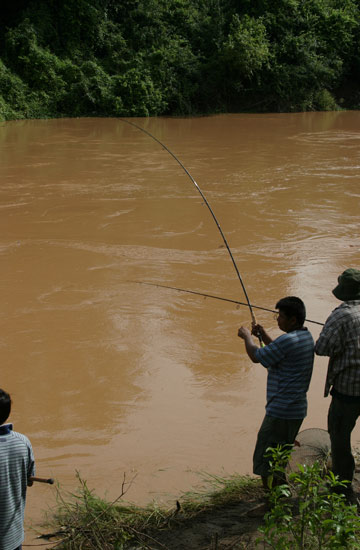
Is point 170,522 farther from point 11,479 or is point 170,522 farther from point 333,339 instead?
point 333,339

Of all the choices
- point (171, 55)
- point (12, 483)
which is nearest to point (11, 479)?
point (12, 483)

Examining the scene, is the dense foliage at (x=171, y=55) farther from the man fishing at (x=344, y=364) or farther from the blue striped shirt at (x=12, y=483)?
the blue striped shirt at (x=12, y=483)

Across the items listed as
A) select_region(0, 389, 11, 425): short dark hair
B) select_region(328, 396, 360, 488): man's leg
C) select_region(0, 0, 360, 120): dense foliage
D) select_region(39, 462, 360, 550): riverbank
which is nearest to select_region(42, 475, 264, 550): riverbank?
select_region(39, 462, 360, 550): riverbank

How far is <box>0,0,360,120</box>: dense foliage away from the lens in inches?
881

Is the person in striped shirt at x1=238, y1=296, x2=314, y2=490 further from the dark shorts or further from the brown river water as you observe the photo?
the brown river water

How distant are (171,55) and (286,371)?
23470mm

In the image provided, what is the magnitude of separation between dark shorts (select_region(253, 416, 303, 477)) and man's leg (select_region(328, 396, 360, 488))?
211 millimetres

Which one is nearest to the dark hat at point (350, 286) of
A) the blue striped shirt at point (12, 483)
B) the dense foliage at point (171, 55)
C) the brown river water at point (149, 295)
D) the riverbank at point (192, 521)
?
the riverbank at point (192, 521)

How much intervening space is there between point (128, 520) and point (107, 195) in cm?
814

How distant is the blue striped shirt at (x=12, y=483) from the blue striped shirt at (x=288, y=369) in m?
1.16

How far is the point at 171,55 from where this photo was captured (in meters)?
24.1

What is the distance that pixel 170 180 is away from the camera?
11.6m

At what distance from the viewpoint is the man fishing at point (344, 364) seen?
2.77 m

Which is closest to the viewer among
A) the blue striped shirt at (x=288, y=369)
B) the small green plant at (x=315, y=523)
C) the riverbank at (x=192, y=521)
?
the small green plant at (x=315, y=523)
